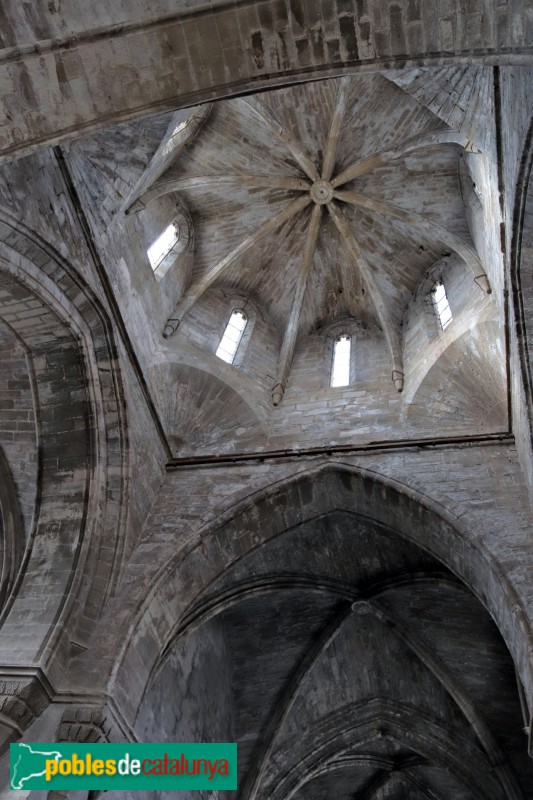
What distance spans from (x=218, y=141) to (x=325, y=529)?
6849 millimetres

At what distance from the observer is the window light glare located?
38.4 feet

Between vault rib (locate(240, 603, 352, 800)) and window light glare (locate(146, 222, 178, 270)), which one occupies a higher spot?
window light glare (locate(146, 222, 178, 270))

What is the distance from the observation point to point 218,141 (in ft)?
41.1

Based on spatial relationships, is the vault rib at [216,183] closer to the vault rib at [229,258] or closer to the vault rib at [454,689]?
the vault rib at [229,258]

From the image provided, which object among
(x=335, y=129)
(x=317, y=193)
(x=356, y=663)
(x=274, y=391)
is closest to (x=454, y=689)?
(x=356, y=663)

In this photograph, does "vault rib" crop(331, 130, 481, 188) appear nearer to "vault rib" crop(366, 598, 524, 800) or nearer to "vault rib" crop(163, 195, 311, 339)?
"vault rib" crop(163, 195, 311, 339)

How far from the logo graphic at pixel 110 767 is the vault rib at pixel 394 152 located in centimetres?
843

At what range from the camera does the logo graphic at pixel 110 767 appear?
6.14m

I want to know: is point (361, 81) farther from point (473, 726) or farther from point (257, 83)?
point (473, 726)

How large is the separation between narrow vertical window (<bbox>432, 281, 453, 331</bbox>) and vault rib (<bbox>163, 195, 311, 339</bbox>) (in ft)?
9.42

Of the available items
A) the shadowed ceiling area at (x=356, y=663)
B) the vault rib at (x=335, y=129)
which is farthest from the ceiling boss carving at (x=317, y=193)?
the shadowed ceiling area at (x=356, y=663)

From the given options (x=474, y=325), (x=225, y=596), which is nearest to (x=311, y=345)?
(x=474, y=325)

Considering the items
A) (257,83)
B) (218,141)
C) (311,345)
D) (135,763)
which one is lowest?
(135,763)

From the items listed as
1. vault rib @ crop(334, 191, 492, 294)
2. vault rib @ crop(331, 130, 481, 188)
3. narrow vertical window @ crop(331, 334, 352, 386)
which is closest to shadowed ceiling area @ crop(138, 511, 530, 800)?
narrow vertical window @ crop(331, 334, 352, 386)
